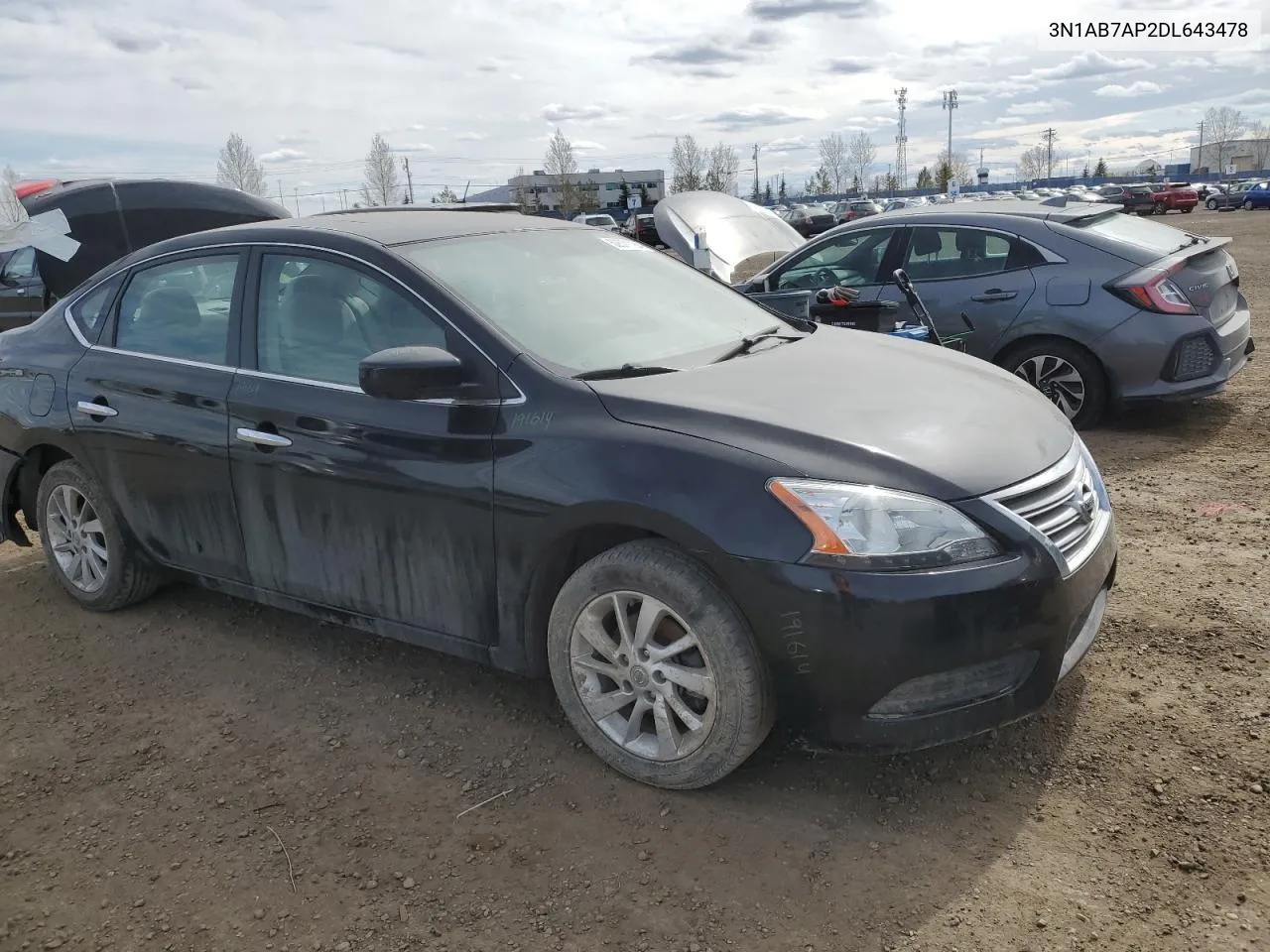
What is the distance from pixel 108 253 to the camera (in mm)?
8758

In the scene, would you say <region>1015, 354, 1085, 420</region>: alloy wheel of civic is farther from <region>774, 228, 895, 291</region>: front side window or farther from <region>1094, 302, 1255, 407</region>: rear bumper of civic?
<region>774, 228, 895, 291</region>: front side window

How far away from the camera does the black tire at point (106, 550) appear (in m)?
4.30

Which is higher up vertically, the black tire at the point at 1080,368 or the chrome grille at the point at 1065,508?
the chrome grille at the point at 1065,508

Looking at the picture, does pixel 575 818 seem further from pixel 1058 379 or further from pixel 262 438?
pixel 1058 379

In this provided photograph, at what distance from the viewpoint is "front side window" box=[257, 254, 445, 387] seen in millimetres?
3383

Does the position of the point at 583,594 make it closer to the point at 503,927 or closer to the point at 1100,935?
the point at 503,927

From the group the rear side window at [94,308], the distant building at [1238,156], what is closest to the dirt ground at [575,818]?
the rear side window at [94,308]

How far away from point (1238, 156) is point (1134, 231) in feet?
393

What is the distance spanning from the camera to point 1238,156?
10562 cm

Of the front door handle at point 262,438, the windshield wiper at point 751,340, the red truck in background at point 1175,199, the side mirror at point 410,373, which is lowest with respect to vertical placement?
the red truck in background at point 1175,199

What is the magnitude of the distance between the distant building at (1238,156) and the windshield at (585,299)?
111m

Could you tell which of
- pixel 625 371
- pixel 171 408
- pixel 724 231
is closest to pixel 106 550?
pixel 171 408

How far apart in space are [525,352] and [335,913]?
1.67 meters

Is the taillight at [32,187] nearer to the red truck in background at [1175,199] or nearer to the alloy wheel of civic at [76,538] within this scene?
the alloy wheel of civic at [76,538]
